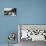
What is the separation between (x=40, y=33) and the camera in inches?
110

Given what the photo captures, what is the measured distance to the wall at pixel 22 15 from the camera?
292 cm

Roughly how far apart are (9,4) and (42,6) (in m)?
0.75

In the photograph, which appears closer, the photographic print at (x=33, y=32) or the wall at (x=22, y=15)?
the photographic print at (x=33, y=32)

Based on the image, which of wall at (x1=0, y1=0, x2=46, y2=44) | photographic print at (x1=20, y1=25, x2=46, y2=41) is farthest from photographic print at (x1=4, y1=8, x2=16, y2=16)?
photographic print at (x1=20, y1=25, x2=46, y2=41)

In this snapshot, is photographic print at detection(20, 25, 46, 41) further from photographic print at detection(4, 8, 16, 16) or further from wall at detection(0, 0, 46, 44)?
photographic print at detection(4, 8, 16, 16)

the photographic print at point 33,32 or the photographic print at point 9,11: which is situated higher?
the photographic print at point 9,11

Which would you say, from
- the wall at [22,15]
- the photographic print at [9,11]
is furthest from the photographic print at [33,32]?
the photographic print at [9,11]

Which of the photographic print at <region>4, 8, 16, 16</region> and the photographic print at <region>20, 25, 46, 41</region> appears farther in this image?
the photographic print at <region>4, 8, 16, 16</region>

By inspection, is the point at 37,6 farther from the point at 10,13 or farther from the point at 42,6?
the point at 10,13

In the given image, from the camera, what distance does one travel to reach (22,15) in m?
2.93

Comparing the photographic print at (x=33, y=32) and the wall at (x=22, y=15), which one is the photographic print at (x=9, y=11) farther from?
the photographic print at (x=33, y=32)

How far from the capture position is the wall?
292 cm

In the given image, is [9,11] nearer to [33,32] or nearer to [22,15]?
[22,15]

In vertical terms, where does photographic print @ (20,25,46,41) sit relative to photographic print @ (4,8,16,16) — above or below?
below
